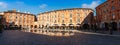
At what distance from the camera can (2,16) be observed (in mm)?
65688

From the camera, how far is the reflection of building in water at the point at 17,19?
66812 mm

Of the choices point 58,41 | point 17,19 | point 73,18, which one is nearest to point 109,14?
point 73,18

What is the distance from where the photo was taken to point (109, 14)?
43969 millimetres

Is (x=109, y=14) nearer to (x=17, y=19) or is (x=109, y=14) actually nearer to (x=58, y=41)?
(x=58, y=41)

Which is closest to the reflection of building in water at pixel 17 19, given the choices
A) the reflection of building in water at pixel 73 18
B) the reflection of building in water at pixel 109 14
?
the reflection of building in water at pixel 73 18

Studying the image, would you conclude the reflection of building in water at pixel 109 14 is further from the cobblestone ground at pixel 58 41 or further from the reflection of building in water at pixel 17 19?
the reflection of building in water at pixel 17 19

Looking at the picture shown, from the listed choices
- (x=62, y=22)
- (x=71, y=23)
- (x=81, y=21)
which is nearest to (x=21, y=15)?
(x=62, y=22)

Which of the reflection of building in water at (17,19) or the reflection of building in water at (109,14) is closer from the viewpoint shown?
the reflection of building in water at (109,14)

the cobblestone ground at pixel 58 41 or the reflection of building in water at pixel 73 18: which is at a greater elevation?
the reflection of building in water at pixel 73 18

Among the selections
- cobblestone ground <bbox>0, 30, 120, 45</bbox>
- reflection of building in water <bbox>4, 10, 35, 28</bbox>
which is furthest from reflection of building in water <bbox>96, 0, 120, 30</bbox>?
reflection of building in water <bbox>4, 10, 35, 28</bbox>

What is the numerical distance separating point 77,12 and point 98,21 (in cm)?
1371

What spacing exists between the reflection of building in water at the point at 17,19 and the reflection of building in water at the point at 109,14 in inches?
1487

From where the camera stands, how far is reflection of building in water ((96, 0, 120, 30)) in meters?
38.9

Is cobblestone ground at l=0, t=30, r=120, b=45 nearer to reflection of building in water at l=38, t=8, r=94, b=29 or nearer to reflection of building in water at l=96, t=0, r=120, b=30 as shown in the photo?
reflection of building in water at l=96, t=0, r=120, b=30
